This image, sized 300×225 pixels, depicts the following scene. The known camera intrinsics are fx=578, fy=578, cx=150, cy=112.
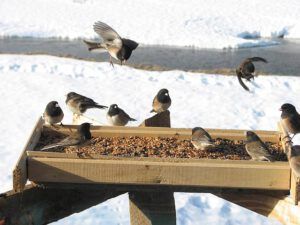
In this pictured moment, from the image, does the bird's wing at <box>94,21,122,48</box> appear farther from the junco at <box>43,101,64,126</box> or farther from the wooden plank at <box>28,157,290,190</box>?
the wooden plank at <box>28,157,290,190</box>

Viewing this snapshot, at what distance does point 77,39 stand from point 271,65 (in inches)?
471

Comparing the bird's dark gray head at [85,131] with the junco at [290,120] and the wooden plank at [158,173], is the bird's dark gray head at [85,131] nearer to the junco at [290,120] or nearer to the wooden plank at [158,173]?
the wooden plank at [158,173]

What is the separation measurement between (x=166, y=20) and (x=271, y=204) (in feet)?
99.7

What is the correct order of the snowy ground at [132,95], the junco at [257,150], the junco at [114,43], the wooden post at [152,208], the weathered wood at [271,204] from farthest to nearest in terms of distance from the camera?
the snowy ground at [132,95], the junco at [114,43], the wooden post at [152,208], the junco at [257,150], the weathered wood at [271,204]

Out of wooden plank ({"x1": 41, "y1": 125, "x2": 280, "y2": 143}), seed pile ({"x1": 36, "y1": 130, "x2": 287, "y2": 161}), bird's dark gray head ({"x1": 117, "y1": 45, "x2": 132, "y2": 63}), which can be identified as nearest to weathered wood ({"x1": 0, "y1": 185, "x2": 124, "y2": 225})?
seed pile ({"x1": 36, "y1": 130, "x2": 287, "y2": 161})

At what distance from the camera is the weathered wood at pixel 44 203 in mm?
3396

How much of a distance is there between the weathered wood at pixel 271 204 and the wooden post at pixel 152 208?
0.44 m

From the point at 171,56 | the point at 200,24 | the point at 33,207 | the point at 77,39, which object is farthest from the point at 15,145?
the point at 200,24

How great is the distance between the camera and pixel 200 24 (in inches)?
1292

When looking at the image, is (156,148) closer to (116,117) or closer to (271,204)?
(271,204)

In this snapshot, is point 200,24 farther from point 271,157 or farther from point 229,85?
point 271,157

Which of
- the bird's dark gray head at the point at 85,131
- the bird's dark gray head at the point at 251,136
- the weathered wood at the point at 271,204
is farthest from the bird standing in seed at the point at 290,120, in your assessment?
the bird's dark gray head at the point at 85,131

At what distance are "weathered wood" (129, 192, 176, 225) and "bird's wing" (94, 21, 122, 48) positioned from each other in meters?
1.33

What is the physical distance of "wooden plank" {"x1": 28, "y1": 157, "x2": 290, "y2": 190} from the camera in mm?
3729
